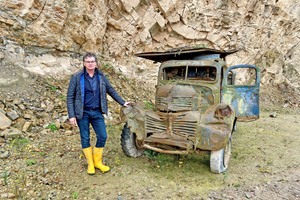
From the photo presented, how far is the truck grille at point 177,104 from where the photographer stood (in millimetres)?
3365

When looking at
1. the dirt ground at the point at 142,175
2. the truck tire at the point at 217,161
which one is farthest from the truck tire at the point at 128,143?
the truck tire at the point at 217,161

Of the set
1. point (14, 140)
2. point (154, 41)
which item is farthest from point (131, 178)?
point (154, 41)

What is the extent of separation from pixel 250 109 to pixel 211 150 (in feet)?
7.80

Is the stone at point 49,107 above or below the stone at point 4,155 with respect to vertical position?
above

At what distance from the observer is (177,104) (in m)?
3.42

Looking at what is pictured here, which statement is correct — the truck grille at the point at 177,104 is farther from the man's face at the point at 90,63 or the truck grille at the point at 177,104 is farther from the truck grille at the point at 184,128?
the man's face at the point at 90,63

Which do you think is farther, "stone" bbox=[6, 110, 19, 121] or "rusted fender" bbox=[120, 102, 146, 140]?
"stone" bbox=[6, 110, 19, 121]

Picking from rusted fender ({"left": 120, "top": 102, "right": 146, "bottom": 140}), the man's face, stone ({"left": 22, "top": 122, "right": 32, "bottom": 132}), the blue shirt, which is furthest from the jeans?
stone ({"left": 22, "top": 122, "right": 32, "bottom": 132})

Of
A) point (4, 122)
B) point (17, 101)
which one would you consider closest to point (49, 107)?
point (17, 101)

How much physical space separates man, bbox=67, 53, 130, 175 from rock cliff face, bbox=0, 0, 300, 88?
123 inches

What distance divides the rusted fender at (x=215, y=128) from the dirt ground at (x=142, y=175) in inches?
24.2

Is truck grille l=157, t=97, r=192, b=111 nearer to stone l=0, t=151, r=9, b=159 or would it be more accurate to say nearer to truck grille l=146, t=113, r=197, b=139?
truck grille l=146, t=113, r=197, b=139

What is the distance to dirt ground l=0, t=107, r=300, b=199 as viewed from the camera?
105 inches

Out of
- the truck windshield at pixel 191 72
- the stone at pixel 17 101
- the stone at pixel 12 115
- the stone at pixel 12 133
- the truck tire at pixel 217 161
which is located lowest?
the truck tire at pixel 217 161
